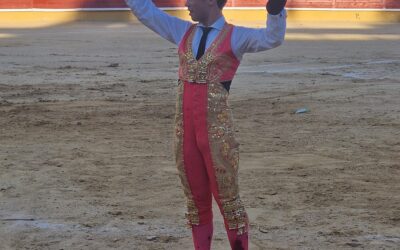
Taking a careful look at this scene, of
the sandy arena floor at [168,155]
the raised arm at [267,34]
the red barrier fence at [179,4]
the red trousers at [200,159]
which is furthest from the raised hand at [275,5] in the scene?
the red barrier fence at [179,4]

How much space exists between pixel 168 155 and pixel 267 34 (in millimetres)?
3255

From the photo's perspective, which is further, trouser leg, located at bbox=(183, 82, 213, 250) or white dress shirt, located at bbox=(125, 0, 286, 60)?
trouser leg, located at bbox=(183, 82, 213, 250)

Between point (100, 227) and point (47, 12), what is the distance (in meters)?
22.2

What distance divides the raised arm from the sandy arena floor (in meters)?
1.20

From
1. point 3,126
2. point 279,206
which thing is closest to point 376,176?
point 279,206

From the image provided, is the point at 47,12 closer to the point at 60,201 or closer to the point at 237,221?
the point at 60,201

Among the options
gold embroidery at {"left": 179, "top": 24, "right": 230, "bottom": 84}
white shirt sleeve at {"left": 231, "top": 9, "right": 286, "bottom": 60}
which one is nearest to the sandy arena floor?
gold embroidery at {"left": 179, "top": 24, "right": 230, "bottom": 84}

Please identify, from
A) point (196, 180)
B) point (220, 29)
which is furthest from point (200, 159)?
point (220, 29)

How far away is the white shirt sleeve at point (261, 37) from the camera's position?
279 centimetres

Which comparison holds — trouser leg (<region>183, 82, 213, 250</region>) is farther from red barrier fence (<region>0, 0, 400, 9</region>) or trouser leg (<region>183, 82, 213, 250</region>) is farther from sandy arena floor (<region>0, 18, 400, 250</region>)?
red barrier fence (<region>0, 0, 400, 9</region>)

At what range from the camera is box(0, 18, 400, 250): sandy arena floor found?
13.3 ft

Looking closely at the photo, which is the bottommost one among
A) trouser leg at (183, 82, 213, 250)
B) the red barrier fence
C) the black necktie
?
the red barrier fence

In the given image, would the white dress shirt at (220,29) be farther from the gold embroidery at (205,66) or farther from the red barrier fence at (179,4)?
the red barrier fence at (179,4)

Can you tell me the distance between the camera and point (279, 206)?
178 inches
